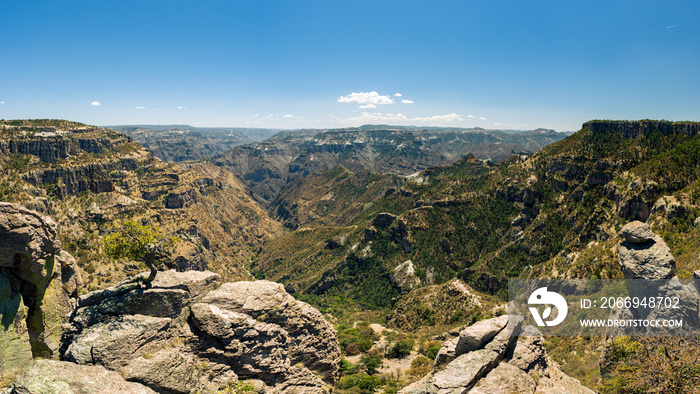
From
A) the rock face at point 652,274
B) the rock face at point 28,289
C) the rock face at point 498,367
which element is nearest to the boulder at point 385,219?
the rock face at point 652,274

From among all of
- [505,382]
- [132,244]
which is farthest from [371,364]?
[132,244]

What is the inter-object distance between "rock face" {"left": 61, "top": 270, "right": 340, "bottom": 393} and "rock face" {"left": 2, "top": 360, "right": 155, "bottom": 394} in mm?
1102

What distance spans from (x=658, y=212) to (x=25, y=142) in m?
274

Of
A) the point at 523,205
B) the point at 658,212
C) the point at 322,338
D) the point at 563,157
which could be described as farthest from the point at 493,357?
the point at 563,157

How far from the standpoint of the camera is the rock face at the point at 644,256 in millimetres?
36188

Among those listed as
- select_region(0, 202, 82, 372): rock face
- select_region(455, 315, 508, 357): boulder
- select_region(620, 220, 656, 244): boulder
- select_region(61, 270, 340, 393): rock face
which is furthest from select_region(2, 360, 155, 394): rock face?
select_region(620, 220, 656, 244): boulder

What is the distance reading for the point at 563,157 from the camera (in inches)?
5896

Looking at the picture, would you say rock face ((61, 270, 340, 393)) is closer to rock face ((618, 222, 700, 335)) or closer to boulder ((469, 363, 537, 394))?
boulder ((469, 363, 537, 394))

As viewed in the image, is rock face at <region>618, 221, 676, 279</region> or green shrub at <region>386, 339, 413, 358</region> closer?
rock face at <region>618, 221, 676, 279</region>

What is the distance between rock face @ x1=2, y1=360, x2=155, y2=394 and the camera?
1560 centimetres

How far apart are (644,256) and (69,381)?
2293 inches

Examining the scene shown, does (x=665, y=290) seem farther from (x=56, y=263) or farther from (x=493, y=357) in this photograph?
(x=56, y=263)

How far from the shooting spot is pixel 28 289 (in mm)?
23547

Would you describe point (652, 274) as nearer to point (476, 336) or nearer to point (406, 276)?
point (476, 336)
